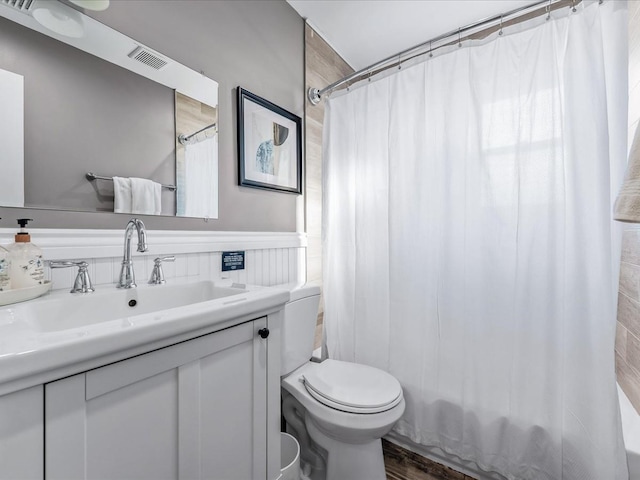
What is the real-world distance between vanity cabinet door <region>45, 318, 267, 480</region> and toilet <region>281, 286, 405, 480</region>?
0.93ft

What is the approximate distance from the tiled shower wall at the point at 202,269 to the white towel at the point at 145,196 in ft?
0.55

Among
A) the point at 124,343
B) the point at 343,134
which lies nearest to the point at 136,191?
the point at 124,343

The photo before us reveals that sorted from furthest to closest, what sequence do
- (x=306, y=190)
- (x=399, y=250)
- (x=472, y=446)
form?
(x=306, y=190) → (x=399, y=250) → (x=472, y=446)

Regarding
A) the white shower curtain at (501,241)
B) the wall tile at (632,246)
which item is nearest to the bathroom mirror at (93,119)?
the white shower curtain at (501,241)

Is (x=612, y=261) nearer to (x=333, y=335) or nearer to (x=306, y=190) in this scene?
(x=333, y=335)

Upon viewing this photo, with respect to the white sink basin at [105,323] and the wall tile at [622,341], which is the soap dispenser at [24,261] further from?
the wall tile at [622,341]

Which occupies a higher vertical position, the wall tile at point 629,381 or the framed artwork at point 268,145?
the framed artwork at point 268,145

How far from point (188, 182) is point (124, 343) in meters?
0.83

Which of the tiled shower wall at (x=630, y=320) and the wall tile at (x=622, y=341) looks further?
the wall tile at (x=622, y=341)

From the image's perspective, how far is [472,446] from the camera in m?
1.37

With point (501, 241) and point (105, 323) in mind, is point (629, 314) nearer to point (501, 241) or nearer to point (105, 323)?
point (501, 241)

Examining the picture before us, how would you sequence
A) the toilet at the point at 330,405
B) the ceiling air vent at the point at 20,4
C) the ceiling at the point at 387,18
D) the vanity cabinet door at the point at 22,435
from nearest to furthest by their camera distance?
the vanity cabinet door at the point at 22,435 < the ceiling air vent at the point at 20,4 < the toilet at the point at 330,405 < the ceiling at the point at 387,18

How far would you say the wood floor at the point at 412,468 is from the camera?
142cm

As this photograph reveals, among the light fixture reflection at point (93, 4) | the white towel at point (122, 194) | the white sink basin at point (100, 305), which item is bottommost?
the white sink basin at point (100, 305)
